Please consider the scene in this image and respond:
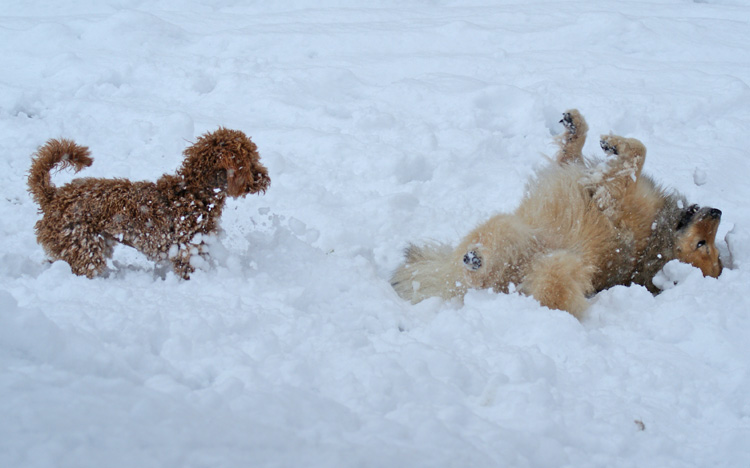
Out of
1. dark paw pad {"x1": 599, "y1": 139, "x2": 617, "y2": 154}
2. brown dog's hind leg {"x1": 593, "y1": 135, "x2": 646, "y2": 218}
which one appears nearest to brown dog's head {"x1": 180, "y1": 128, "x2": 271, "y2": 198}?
brown dog's hind leg {"x1": 593, "y1": 135, "x2": 646, "y2": 218}

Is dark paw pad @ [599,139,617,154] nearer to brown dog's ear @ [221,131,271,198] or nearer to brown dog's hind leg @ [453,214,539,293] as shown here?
brown dog's hind leg @ [453,214,539,293]

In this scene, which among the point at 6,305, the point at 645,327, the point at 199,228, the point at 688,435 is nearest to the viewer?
the point at 6,305

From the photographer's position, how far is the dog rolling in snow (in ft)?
11.3

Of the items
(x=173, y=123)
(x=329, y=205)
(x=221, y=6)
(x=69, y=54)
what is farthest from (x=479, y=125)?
(x=221, y=6)

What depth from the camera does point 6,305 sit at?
1.79 metres

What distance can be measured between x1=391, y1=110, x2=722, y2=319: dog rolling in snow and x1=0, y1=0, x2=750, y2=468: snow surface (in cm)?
26

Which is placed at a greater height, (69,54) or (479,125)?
(69,54)

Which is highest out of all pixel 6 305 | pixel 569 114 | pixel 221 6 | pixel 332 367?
pixel 221 6

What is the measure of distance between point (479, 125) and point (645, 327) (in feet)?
9.66

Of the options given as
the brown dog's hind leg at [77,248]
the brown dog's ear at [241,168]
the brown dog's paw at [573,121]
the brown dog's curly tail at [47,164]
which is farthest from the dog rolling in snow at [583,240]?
the brown dog's curly tail at [47,164]

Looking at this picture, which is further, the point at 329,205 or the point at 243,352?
the point at 329,205

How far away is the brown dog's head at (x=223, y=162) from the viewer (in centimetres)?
322

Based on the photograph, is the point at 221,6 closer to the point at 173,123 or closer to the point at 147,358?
the point at 173,123

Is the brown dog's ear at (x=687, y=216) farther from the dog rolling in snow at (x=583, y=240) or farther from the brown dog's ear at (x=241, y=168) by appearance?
the brown dog's ear at (x=241, y=168)
